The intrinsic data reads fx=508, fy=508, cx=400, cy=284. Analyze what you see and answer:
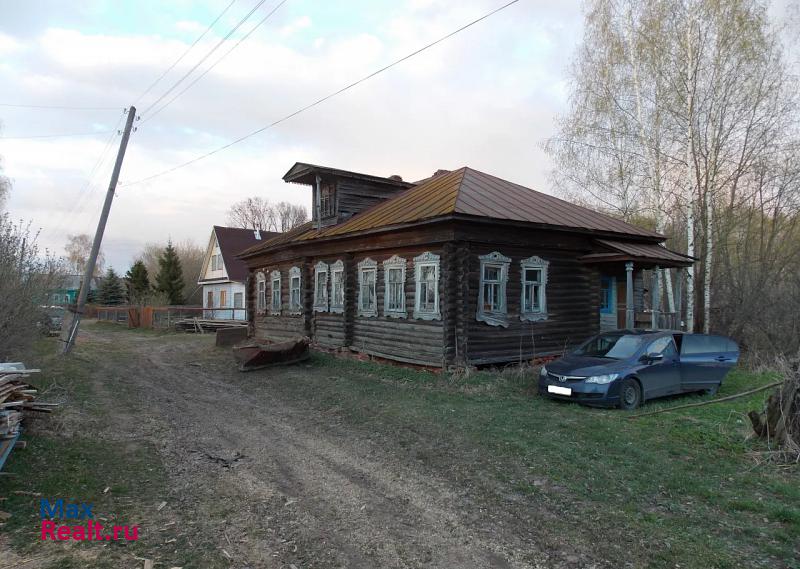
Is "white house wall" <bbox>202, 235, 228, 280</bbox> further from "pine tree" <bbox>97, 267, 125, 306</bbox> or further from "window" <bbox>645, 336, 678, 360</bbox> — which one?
"window" <bbox>645, 336, 678, 360</bbox>

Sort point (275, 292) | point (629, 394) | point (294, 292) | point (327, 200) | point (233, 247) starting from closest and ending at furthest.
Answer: point (629, 394) → point (327, 200) → point (294, 292) → point (275, 292) → point (233, 247)

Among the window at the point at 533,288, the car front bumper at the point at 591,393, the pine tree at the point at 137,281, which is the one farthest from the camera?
the pine tree at the point at 137,281

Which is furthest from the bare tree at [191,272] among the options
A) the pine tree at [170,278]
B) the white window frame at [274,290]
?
the white window frame at [274,290]

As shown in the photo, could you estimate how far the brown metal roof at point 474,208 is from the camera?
41.6 feet

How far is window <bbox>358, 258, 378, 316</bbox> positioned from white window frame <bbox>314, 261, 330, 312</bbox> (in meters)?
1.97

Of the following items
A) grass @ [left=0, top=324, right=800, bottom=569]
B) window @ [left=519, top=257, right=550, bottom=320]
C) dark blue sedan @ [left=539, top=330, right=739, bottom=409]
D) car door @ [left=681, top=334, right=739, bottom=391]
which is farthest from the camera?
window @ [left=519, top=257, right=550, bottom=320]

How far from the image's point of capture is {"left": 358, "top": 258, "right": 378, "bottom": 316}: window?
1512 cm

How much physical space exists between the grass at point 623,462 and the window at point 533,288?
2.85 metres

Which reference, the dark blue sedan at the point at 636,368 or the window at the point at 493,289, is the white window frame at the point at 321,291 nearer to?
the window at the point at 493,289

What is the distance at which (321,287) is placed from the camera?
58.5ft

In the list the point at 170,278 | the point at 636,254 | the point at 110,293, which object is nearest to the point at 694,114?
the point at 636,254

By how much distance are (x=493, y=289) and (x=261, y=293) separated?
1281 centimetres

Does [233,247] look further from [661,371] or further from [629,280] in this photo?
[661,371]

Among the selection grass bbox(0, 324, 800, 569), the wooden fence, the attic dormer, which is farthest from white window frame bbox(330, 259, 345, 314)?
the wooden fence
